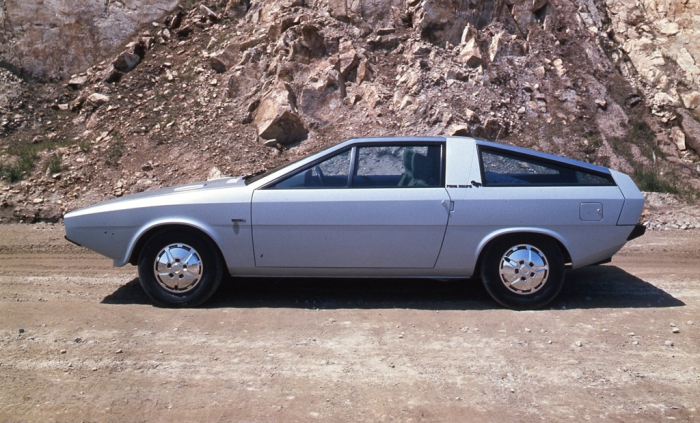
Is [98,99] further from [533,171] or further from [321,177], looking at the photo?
[533,171]

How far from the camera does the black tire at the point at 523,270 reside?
5.73m

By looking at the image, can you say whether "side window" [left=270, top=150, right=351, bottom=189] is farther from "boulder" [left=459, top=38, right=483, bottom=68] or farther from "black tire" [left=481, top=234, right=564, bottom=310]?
"boulder" [left=459, top=38, right=483, bottom=68]

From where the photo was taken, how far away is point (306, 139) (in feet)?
38.7

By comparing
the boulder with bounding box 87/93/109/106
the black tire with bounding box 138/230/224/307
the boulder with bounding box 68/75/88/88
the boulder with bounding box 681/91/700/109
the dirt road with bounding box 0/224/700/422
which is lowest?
the dirt road with bounding box 0/224/700/422

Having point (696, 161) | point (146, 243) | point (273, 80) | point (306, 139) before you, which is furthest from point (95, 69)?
point (696, 161)

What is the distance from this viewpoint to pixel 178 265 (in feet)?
18.9

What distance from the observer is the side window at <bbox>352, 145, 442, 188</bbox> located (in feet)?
19.1

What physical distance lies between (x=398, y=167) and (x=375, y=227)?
65 cm

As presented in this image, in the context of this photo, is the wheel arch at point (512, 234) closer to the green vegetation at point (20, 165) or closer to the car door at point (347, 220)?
the car door at point (347, 220)

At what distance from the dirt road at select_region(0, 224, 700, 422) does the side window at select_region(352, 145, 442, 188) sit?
1059mm

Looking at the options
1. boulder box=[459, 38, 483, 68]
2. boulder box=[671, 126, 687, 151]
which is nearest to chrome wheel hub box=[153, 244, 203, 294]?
boulder box=[459, 38, 483, 68]

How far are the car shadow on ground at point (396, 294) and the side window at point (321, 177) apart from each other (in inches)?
40.9

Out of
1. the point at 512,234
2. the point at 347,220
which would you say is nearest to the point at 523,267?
the point at 512,234

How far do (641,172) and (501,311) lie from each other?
689 cm
